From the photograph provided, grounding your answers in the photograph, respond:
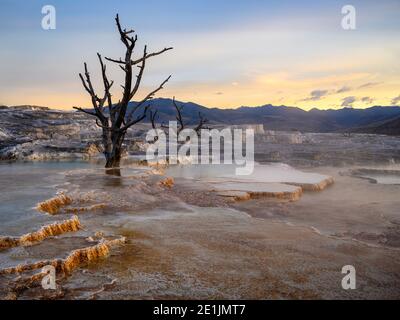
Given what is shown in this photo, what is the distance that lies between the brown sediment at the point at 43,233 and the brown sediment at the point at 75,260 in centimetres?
61

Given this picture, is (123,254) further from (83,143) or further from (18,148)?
(83,143)

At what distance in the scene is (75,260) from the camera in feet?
14.7

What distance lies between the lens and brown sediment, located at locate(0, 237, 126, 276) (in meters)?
4.06

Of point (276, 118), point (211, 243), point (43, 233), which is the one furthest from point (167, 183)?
point (276, 118)

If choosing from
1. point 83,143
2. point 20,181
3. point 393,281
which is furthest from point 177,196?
point 83,143

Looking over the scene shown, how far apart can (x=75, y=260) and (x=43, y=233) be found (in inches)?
30.0

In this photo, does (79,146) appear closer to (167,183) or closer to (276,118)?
(167,183)

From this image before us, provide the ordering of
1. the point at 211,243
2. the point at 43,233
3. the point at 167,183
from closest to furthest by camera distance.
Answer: the point at 43,233
the point at 211,243
the point at 167,183

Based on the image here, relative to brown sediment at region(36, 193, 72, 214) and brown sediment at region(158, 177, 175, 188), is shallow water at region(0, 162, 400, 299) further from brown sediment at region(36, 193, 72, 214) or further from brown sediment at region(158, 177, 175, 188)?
brown sediment at region(158, 177, 175, 188)

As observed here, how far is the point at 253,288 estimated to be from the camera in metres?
4.03

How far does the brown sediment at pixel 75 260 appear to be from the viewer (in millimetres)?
4059

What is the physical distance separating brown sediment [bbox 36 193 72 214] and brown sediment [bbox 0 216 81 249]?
31.7 inches

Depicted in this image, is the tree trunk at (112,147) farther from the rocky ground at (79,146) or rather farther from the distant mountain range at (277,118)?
the distant mountain range at (277,118)
